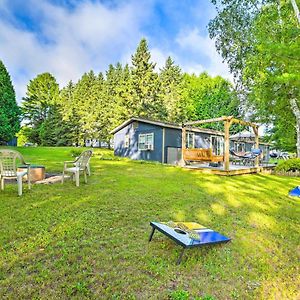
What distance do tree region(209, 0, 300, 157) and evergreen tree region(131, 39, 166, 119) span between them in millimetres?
12244

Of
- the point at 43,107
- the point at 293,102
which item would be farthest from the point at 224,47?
the point at 43,107

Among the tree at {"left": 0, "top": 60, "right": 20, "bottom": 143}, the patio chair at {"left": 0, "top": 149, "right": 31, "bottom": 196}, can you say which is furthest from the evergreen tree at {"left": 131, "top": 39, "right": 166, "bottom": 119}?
the patio chair at {"left": 0, "top": 149, "right": 31, "bottom": 196}

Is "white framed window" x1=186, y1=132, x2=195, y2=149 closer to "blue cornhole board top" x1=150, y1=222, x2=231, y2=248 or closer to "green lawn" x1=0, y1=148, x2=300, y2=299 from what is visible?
"green lawn" x1=0, y1=148, x2=300, y2=299

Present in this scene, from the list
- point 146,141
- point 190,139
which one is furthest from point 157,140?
point 190,139

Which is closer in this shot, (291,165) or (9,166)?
(9,166)

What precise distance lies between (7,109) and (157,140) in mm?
11712

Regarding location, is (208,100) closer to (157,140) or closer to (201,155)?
(157,140)

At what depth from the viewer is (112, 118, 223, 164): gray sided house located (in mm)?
15781

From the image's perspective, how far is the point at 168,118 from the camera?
27.4m

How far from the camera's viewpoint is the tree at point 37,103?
101ft

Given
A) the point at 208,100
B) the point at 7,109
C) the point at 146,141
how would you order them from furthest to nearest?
the point at 208,100, the point at 7,109, the point at 146,141

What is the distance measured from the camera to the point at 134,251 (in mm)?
2750

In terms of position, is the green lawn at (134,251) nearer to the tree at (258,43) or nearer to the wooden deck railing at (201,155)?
the tree at (258,43)

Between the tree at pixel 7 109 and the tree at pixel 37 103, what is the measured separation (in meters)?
11.9
